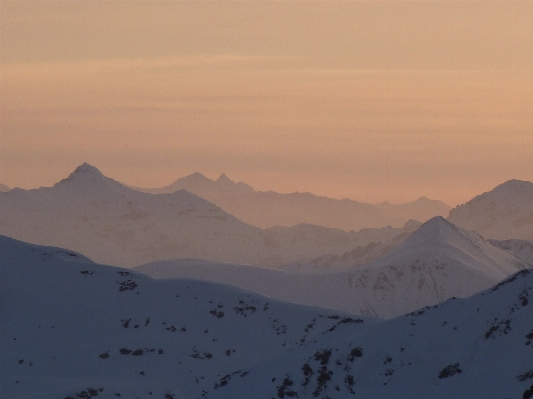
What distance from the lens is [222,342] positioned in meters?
73.0

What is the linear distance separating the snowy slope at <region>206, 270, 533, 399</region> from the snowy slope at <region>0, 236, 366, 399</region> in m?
8.55

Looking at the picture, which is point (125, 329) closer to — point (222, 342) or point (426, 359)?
point (222, 342)

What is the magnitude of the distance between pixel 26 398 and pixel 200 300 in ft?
73.3

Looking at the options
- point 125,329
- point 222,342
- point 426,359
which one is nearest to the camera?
point 426,359

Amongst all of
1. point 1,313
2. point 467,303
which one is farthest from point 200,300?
point 467,303

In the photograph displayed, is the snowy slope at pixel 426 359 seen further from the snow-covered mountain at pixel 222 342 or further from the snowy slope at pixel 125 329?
the snowy slope at pixel 125 329

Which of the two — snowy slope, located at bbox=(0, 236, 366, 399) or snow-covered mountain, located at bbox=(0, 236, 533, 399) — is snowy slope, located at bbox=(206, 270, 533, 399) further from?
snowy slope, located at bbox=(0, 236, 366, 399)

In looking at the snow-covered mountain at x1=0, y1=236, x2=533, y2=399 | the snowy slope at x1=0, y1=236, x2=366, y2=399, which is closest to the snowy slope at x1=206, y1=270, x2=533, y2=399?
the snow-covered mountain at x1=0, y1=236, x2=533, y2=399

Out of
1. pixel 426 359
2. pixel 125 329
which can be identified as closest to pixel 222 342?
pixel 125 329

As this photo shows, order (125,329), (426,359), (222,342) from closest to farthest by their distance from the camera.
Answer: (426,359)
(222,342)
(125,329)

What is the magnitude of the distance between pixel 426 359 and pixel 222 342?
2445 centimetres

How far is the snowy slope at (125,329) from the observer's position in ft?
212

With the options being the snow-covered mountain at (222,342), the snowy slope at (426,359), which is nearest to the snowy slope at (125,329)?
the snow-covered mountain at (222,342)

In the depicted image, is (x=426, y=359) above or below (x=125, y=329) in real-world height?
below
